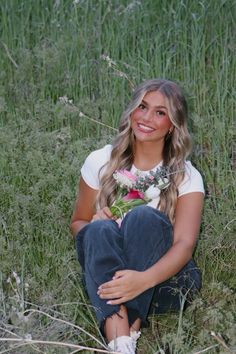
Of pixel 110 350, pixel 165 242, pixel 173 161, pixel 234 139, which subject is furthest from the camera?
pixel 234 139

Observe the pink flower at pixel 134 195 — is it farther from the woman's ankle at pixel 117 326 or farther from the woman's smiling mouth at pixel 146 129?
the woman's ankle at pixel 117 326

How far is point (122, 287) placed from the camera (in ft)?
8.63

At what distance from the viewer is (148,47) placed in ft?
13.8

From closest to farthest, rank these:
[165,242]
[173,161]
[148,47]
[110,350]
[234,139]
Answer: [110,350] < [165,242] < [173,161] < [234,139] < [148,47]

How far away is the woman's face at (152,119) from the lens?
2.95 meters

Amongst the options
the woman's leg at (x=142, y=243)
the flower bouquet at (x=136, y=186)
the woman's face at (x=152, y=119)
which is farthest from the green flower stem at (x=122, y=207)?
the woman's face at (x=152, y=119)

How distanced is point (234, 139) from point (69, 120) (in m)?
0.82

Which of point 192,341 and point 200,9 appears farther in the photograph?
point 200,9

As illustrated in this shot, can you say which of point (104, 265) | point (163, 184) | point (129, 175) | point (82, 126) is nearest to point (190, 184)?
point (163, 184)

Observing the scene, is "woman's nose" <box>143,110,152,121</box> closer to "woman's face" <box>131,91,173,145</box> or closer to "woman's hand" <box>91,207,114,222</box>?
"woman's face" <box>131,91,173,145</box>

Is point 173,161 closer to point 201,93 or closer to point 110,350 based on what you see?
point 110,350

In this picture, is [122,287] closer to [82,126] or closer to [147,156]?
[147,156]

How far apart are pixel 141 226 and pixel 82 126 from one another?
137cm

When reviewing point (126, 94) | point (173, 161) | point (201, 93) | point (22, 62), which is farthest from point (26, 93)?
point (173, 161)
